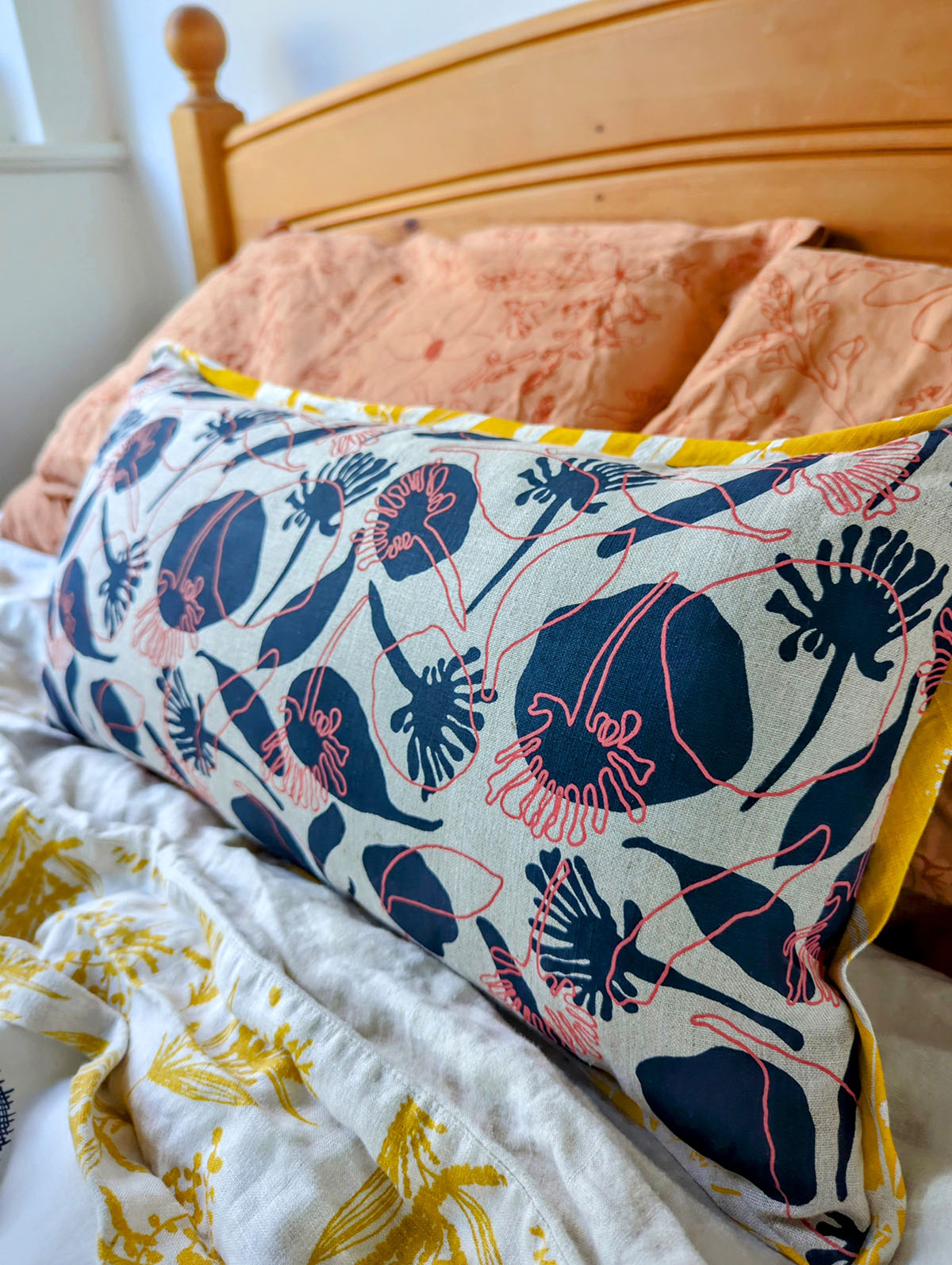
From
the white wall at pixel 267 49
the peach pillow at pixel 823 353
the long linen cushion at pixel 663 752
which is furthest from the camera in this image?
the white wall at pixel 267 49

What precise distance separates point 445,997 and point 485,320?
2.09 ft

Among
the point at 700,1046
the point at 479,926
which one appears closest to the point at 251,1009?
the point at 479,926

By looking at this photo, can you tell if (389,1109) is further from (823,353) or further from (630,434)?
(823,353)

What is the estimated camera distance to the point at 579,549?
1.50 ft

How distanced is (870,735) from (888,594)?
0.06 metres

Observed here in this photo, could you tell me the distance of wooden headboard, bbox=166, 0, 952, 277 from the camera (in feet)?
2.53

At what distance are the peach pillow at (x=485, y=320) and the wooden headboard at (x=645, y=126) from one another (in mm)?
79

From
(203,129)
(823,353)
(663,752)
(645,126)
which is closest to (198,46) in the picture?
(203,129)

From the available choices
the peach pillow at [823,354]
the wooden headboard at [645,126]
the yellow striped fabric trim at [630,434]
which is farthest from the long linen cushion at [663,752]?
the wooden headboard at [645,126]

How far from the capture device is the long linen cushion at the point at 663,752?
40cm

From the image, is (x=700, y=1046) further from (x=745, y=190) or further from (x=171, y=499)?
(x=745, y=190)

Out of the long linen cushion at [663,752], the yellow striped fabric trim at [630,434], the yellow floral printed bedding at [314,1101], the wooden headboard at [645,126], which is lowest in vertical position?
the yellow floral printed bedding at [314,1101]

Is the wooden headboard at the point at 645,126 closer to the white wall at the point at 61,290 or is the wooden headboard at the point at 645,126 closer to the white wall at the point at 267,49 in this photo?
the white wall at the point at 267,49

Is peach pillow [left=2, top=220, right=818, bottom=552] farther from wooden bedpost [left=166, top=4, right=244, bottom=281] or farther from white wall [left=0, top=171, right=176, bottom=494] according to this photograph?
white wall [left=0, top=171, right=176, bottom=494]
